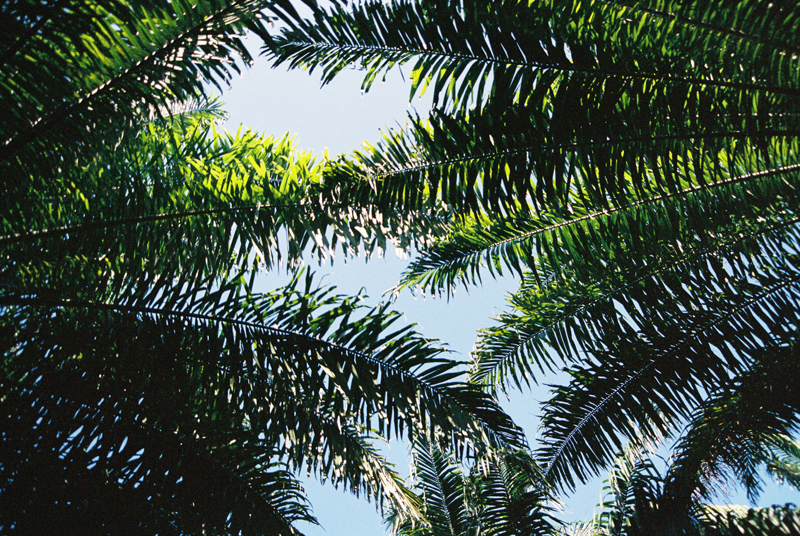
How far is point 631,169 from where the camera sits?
2.86 metres

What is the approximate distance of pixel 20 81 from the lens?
2.11 meters

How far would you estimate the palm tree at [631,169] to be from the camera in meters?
2.80

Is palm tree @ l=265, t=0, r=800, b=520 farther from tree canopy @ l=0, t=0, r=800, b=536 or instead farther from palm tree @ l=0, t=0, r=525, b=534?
palm tree @ l=0, t=0, r=525, b=534

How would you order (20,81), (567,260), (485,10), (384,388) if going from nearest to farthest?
1. (20,81)
2. (384,388)
3. (485,10)
4. (567,260)

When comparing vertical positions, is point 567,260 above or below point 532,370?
above

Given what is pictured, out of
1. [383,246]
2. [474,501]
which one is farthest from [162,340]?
[474,501]

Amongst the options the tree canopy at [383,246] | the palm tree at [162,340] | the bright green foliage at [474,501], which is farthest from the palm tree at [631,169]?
the bright green foliage at [474,501]

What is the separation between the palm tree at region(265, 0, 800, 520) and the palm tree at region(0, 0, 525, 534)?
29.5 inches

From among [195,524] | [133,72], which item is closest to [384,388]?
[195,524]

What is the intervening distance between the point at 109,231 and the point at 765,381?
3.71 m

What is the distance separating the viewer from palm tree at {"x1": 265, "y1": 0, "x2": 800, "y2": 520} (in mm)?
2805

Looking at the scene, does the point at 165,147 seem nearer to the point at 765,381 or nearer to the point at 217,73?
the point at 217,73

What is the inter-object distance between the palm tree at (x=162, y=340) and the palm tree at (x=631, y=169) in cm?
75

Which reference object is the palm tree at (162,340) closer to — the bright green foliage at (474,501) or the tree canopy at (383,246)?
the tree canopy at (383,246)
